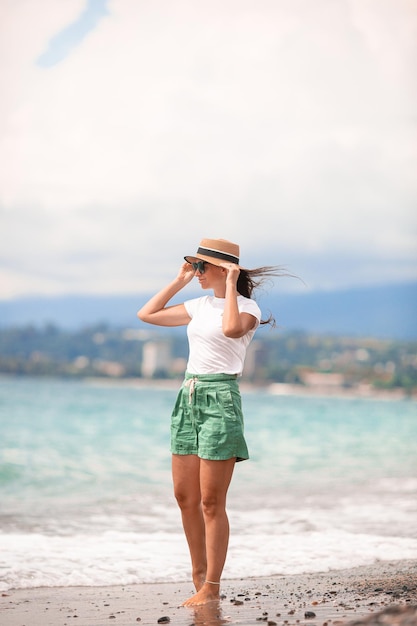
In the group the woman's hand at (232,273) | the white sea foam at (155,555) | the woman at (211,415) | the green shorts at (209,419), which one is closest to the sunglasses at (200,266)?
the woman at (211,415)

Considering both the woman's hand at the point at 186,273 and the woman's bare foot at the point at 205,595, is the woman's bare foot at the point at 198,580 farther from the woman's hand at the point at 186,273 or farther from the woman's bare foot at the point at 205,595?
the woman's hand at the point at 186,273

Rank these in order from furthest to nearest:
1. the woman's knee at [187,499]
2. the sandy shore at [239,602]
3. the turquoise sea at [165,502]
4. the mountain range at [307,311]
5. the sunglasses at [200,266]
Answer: the mountain range at [307,311]
the turquoise sea at [165,502]
the sunglasses at [200,266]
the woman's knee at [187,499]
the sandy shore at [239,602]

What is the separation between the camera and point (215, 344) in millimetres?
3766

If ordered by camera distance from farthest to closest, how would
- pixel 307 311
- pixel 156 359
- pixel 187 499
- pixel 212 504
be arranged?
pixel 307 311, pixel 156 359, pixel 187 499, pixel 212 504

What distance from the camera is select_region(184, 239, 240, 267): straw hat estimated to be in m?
3.91

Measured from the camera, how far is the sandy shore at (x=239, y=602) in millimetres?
3604

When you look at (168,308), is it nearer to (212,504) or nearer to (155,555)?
(212,504)

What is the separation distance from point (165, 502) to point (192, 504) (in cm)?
442

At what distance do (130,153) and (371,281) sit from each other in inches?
745

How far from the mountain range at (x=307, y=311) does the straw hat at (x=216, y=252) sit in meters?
42.7

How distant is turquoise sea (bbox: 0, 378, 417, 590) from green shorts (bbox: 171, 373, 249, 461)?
3.99 ft

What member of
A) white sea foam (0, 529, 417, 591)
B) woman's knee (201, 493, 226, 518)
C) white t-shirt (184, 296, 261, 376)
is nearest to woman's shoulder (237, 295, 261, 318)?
white t-shirt (184, 296, 261, 376)

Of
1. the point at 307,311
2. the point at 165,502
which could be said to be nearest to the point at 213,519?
the point at 165,502

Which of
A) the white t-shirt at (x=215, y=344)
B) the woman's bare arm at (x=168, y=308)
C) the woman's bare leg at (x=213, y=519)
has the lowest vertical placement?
the woman's bare leg at (x=213, y=519)
